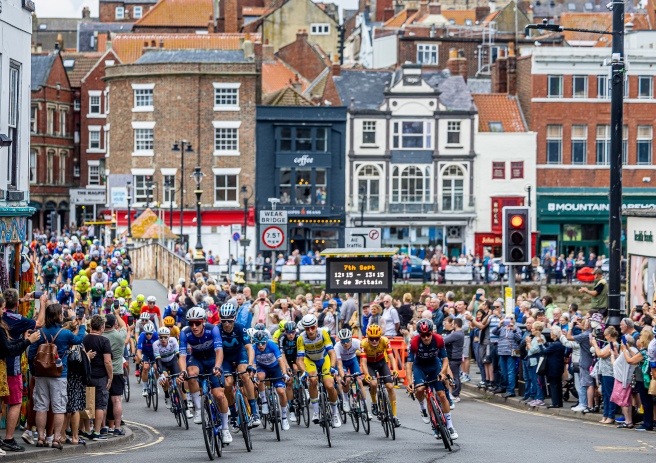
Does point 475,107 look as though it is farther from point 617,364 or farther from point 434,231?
point 617,364

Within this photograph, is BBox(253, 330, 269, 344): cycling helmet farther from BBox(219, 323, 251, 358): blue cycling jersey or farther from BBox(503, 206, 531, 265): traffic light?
BBox(503, 206, 531, 265): traffic light

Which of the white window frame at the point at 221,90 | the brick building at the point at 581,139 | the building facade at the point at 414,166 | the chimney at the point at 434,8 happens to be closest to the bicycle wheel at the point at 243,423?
the building facade at the point at 414,166

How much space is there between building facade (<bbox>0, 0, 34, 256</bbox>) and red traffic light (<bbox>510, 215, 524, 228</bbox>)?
343 inches

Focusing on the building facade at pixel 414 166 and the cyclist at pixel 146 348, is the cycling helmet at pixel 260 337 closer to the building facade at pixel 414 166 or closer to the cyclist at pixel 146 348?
the cyclist at pixel 146 348

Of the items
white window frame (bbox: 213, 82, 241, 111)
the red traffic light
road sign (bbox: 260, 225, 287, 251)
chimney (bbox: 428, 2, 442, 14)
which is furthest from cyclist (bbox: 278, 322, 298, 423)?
chimney (bbox: 428, 2, 442, 14)

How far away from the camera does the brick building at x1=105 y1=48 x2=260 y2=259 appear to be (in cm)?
6819

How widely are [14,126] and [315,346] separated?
624 centimetres

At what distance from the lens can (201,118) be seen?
6906 centimetres

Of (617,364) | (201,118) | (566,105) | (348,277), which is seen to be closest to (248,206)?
(201,118)

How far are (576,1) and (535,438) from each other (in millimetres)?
108985

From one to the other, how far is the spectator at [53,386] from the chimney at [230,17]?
76.6 m

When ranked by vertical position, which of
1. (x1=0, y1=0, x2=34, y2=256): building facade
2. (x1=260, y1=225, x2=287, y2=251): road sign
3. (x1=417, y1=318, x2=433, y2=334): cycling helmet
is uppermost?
(x1=0, y1=0, x2=34, y2=256): building facade

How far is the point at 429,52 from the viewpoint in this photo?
86125mm

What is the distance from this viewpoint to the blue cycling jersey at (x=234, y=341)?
1769 cm
